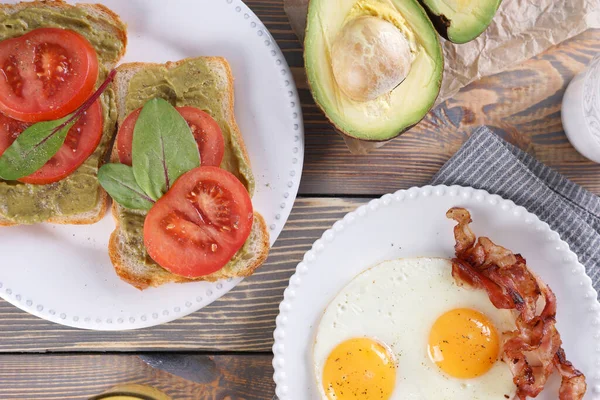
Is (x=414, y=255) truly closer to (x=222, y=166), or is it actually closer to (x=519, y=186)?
(x=519, y=186)

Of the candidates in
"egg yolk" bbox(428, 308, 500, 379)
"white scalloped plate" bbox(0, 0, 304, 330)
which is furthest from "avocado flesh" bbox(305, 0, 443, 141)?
"egg yolk" bbox(428, 308, 500, 379)

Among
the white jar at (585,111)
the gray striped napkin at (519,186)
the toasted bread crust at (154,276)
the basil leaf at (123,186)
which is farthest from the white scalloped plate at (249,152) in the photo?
the white jar at (585,111)

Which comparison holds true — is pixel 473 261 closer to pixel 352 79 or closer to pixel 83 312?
pixel 352 79

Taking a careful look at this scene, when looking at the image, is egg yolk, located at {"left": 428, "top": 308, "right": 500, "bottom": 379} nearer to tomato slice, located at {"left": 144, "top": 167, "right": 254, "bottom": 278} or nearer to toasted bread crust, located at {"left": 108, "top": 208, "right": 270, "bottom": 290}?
toasted bread crust, located at {"left": 108, "top": 208, "right": 270, "bottom": 290}

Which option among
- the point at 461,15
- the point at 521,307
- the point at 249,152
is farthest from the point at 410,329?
the point at 461,15

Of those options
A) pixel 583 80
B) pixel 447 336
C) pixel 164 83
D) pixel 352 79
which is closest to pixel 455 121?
pixel 583 80

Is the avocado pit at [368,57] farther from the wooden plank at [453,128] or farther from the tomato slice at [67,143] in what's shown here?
the tomato slice at [67,143]
